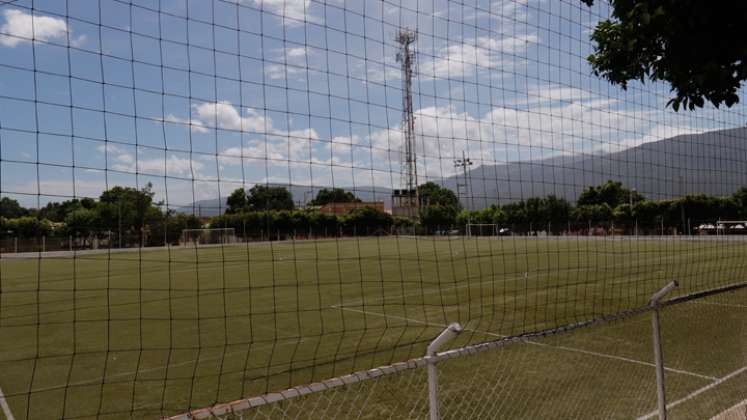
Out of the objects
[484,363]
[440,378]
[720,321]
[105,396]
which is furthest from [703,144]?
[105,396]

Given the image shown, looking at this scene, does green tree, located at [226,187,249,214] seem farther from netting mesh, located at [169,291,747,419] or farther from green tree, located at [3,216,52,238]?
green tree, located at [3,216,52,238]

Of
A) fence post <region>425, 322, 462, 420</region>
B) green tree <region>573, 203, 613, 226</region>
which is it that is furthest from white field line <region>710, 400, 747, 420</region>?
green tree <region>573, 203, 613, 226</region>

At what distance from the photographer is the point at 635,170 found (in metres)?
8.38

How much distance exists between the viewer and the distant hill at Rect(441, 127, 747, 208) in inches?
266

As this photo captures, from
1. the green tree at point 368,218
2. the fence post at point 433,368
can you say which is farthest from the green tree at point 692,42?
the green tree at point 368,218

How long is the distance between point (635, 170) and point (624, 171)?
152 millimetres

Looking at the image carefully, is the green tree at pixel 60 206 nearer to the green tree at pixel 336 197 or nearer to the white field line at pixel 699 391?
the green tree at pixel 336 197

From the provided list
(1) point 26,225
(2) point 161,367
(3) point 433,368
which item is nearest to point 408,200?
(2) point 161,367

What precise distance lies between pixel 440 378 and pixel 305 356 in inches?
95.3

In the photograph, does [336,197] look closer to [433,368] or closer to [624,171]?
[433,368]

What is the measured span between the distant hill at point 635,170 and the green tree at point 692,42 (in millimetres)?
1668

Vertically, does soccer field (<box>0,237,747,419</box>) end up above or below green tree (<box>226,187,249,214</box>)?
below

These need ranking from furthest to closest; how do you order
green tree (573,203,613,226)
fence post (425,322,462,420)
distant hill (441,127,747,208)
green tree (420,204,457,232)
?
1. green tree (573,203,613,226)
2. green tree (420,204,457,232)
3. distant hill (441,127,747,208)
4. fence post (425,322,462,420)

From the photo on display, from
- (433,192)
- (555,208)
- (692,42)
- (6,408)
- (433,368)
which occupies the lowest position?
(6,408)
